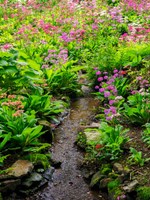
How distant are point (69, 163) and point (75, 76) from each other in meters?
3.60

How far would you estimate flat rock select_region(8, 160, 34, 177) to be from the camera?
19.3 ft

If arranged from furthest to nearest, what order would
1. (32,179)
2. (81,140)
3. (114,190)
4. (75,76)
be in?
(75,76)
(81,140)
(32,179)
(114,190)

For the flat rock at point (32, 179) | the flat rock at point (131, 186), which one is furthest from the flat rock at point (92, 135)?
the flat rock at point (131, 186)

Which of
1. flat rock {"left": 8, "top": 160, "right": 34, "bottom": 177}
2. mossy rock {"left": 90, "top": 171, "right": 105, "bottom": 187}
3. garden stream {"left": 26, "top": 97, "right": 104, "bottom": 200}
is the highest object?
flat rock {"left": 8, "top": 160, "right": 34, "bottom": 177}

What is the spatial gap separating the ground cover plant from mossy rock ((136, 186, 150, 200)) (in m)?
0.02

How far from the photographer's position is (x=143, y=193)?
524 centimetres

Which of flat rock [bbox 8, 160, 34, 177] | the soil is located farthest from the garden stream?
the soil

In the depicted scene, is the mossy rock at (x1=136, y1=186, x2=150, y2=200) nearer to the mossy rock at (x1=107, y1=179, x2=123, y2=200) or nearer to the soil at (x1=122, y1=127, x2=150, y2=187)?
the soil at (x1=122, y1=127, x2=150, y2=187)

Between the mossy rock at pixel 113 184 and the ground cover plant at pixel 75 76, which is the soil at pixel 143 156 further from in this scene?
the mossy rock at pixel 113 184

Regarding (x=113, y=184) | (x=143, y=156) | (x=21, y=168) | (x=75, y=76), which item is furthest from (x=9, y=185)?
(x=75, y=76)

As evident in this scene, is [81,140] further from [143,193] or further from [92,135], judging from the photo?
[143,193]

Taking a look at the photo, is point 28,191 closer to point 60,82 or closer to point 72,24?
point 60,82

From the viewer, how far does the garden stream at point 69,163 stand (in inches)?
235

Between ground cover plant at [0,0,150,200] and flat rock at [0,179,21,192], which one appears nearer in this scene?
flat rock at [0,179,21,192]
